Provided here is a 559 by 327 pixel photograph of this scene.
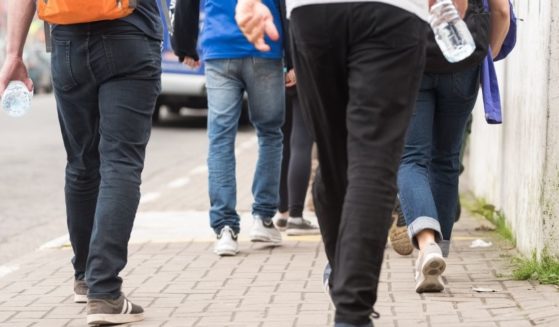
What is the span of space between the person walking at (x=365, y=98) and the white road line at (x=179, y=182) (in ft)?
25.7

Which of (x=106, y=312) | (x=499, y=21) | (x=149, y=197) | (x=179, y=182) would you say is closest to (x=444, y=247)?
(x=499, y=21)

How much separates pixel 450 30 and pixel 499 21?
116cm

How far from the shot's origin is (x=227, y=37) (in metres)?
6.94

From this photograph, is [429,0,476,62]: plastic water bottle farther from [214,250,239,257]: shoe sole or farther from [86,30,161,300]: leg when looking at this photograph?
[214,250,239,257]: shoe sole

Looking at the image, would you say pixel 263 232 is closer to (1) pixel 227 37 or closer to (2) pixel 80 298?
(1) pixel 227 37

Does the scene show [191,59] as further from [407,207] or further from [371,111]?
[371,111]

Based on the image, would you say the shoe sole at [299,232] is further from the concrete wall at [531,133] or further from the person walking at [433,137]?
the person walking at [433,137]

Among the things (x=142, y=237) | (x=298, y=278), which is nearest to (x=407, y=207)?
(x=298, y=278)

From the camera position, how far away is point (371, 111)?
3898 millimetres

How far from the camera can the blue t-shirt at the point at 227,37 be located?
22.7ft

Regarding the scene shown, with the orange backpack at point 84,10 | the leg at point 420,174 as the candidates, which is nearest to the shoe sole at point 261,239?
the leg at point 420,174

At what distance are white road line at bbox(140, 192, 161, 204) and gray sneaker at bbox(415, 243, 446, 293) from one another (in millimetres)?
5284

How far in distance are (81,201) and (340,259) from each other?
165cm

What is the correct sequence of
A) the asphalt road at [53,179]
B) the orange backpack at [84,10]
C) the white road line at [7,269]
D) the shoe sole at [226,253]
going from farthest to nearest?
1. the asphalt road at [53,179]
2. the shoe sole at [226,253]
3. the white road line at [7,269]
4. the orange backpack at [84,10]
